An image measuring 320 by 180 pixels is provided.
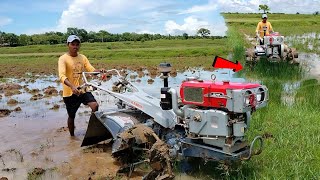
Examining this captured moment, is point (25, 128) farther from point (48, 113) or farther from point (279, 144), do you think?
point (279, 144)

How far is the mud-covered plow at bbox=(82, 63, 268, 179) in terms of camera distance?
3959 mm

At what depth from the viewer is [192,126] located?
4.21 metres

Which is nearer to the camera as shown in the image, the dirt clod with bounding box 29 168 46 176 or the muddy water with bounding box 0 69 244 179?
the dirt clod with bounding box 29 168 46 176

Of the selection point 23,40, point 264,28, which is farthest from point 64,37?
point 264,28

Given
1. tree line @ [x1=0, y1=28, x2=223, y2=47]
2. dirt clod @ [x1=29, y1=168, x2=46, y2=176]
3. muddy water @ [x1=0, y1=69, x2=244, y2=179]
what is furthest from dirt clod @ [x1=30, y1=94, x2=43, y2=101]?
tree line @ [x1=0, y1=28, x2=223, y2=47]

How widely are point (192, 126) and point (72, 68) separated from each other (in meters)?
2.82

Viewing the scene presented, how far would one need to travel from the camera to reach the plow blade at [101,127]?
210 inches

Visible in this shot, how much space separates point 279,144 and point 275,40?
7.65m

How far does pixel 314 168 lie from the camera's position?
406 centimetres

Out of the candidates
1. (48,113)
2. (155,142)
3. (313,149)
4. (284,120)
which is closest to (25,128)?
(48,113)

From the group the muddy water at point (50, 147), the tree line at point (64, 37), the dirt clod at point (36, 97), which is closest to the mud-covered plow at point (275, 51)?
the muddy water at point (50, 147)

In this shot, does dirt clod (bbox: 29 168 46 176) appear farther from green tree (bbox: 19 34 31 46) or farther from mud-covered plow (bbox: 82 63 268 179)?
green tree (bbox: 19 34 31 46)

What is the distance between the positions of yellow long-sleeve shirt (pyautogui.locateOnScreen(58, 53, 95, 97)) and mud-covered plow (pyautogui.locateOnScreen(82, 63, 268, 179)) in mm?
1540

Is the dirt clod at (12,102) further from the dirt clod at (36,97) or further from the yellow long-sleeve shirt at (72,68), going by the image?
the yellow long-sleeve shirt at (72,68)
